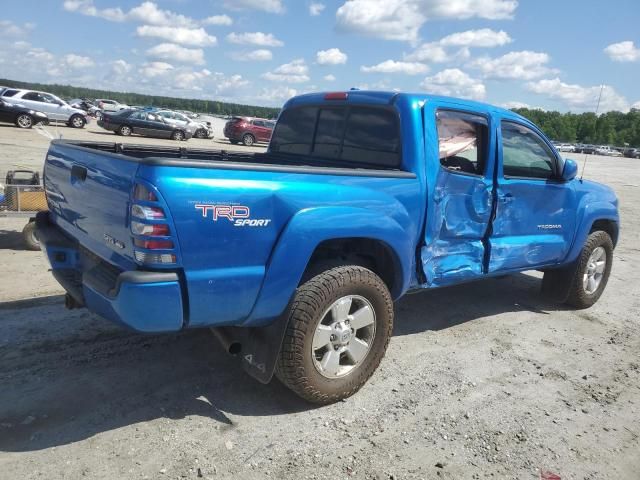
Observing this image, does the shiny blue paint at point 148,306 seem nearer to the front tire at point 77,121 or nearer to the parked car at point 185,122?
the parked car at point 185,122

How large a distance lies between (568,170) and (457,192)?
1.66 m

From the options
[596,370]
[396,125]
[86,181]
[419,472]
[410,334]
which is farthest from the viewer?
[410,334]

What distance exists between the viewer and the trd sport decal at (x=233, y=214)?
2.59m

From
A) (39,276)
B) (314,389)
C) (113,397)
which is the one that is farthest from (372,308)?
(39,276)

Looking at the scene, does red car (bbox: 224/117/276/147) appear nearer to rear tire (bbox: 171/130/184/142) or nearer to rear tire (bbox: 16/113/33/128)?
rear tire (bbox: 171/130/184/142)

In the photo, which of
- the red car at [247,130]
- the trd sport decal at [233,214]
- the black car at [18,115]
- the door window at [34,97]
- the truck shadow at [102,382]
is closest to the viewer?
the trd sport decal at [233,214]

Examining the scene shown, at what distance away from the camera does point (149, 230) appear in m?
2.50

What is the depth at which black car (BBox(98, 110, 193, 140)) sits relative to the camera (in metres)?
25.1

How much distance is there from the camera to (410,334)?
4652mm

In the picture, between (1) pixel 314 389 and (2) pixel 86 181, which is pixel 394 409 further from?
(2) pixel 86 181

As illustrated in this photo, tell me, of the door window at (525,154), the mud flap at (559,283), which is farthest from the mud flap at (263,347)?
the mud flap at (559,283)

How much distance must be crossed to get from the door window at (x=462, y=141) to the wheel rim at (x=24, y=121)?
80.6 ft

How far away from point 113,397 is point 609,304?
5.41 m

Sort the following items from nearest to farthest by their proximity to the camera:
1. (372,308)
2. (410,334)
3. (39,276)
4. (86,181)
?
(86,181) < (372,308) < (410,334) < (39,276)
